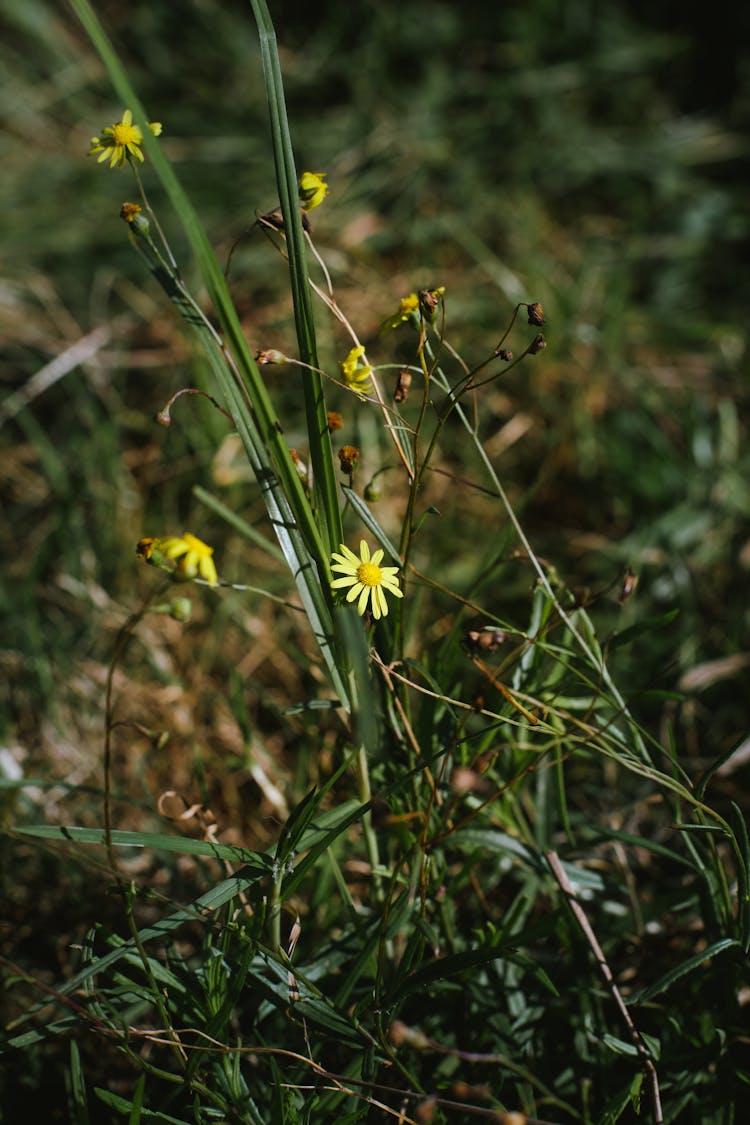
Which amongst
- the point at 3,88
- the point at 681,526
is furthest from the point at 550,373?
the point at 3,88

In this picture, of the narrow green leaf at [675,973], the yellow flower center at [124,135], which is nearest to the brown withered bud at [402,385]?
the yellow flower center at [124,135]

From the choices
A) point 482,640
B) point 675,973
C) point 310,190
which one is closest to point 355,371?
point 310,190

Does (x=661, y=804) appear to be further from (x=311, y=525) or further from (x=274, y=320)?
(x=274, y=320)

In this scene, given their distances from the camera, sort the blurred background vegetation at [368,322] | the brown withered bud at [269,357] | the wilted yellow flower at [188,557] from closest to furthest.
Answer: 1. the wilted yellow flower at [188,557]
2. the brown withered bud at [269,357]
3. the blurred background vegetation at [368,322]

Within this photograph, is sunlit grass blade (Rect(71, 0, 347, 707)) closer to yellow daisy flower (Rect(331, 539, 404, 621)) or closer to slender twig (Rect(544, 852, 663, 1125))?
yellow daisy flower (Rect(331, 539, 404, 621))

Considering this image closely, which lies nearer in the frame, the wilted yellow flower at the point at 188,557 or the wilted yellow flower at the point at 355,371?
the wilted yellow flower at the point at 188,557

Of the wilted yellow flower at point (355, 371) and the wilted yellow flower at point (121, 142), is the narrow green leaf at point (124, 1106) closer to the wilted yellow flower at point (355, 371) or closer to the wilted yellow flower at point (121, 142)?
the wilted yellow flower at point (355, 371)

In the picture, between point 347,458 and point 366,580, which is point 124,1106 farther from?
point 347,458

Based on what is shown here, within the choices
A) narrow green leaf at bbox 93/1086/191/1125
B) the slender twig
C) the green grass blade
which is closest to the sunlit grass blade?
the green grass blade
